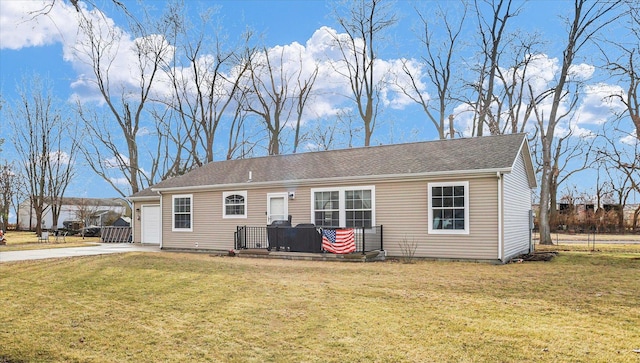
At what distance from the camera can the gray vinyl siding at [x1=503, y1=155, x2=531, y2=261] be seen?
1356 centimetres

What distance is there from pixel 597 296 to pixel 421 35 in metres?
25.1

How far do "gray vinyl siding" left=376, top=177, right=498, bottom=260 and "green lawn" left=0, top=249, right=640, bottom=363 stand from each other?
2.09 m

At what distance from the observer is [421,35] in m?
30.1

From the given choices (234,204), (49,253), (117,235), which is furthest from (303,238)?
(117,235)

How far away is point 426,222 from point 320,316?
26.5 ft

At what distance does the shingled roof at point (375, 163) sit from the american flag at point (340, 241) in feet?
6.90

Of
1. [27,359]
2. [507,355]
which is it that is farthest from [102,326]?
[507,355]

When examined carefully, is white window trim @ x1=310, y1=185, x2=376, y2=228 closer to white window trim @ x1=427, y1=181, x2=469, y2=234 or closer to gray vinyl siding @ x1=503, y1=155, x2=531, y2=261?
white window trim @ x1=427, y1=181, x2=469, y2=234

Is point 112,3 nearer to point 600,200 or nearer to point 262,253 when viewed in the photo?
point 262,253

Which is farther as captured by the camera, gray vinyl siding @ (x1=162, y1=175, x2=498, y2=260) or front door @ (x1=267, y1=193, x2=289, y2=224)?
front door @ (x1=267, y1=193, x2=289, y2=224)

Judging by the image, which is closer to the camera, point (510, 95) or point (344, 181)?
point (344, 181)

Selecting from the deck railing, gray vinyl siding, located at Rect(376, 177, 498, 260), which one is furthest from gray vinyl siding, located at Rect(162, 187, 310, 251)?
gray vinyl siding, located at Rect(376, 177, 498, 260)

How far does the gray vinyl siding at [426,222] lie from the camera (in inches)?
517

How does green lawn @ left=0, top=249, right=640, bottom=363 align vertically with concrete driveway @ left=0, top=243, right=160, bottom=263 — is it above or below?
above
